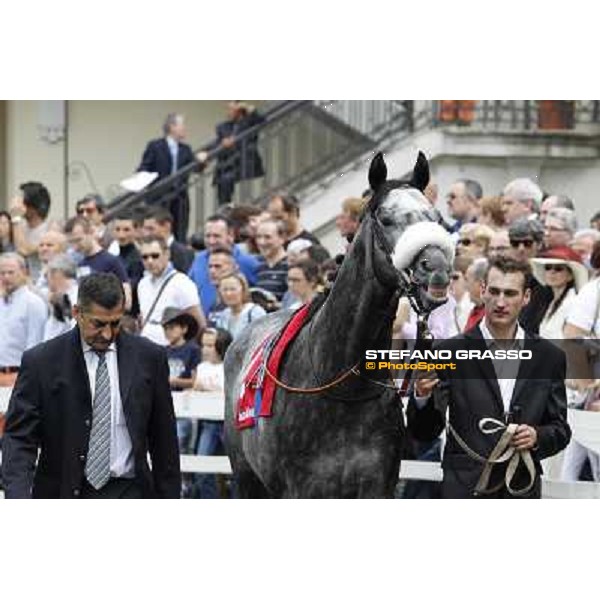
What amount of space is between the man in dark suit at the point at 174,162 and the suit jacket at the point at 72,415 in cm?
502

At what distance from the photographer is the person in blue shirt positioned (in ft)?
42.7

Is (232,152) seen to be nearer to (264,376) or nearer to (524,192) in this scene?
A: (524,192)

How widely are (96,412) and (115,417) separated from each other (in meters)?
0.09

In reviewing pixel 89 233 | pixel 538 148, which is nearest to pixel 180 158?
pixel 89 233

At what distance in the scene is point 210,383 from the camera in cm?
1213

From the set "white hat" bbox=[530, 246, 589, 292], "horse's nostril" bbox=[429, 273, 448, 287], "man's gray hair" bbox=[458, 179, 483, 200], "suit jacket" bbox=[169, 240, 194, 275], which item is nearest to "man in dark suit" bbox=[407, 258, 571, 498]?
"horse's nostril" bbox=[429, 273, 448, 287]

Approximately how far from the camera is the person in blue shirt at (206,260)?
13.0 meters

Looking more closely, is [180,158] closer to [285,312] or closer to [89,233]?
[89,233]

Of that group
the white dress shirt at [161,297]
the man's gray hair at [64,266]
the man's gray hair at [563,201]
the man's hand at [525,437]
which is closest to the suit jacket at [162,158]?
the white dress shirt at [161,297]

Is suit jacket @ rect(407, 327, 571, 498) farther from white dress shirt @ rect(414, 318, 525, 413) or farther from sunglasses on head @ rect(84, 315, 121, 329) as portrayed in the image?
sunglasses on head @ rect(84, 315, 121, 329)

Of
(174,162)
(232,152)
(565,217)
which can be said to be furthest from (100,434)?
(232,152)

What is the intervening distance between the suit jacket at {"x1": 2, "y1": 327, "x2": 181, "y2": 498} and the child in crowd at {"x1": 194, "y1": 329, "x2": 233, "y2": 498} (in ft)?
9.50

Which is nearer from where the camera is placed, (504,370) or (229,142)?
(504,370)

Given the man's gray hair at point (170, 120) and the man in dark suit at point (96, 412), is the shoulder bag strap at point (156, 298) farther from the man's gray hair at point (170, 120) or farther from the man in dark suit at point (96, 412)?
the man in dark suit at point (96, 412)
